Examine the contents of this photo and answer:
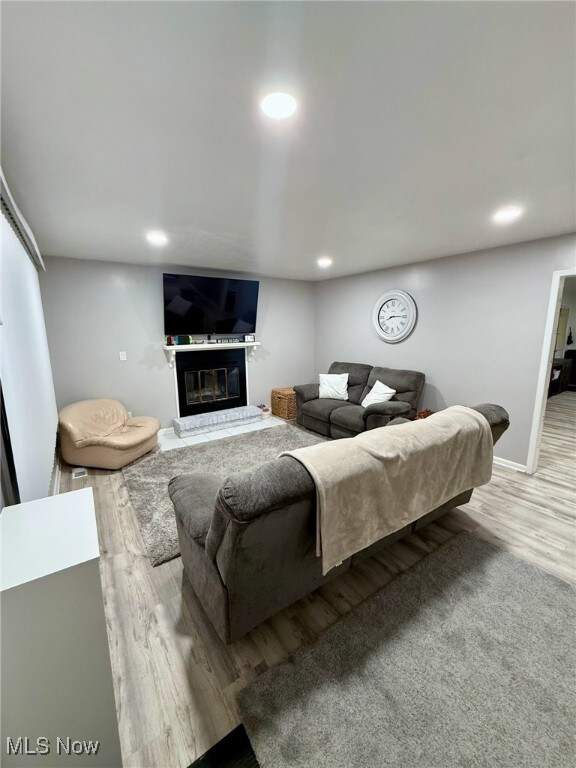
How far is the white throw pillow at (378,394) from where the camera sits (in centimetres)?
404

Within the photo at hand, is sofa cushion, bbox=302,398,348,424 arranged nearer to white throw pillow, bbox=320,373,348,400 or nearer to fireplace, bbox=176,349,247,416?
white throw pillow, bbox=320,373,348,400

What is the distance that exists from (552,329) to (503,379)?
0.66 metres

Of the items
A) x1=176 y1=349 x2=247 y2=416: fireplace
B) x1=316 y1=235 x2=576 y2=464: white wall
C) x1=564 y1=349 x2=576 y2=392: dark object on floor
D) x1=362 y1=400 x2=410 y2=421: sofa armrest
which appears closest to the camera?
x1=316 y1=235 x2=576 y2=464: white wall

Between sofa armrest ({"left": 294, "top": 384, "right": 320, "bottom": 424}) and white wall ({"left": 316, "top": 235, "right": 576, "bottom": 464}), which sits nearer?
white wall ({"left": 316, "top": 235, "right": 576, "bottom": 464})

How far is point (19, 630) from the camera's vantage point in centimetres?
82

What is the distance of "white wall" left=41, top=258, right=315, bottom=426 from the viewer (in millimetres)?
3590

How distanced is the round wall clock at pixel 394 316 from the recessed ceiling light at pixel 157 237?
3.09 metres

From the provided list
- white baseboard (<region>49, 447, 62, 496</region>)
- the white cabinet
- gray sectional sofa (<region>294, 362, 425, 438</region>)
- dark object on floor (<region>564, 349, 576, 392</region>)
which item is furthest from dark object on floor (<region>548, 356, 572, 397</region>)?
white baseboard (<region>49, 447, 62, 496</region>)

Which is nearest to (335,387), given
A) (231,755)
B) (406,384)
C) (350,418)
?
(350,418)

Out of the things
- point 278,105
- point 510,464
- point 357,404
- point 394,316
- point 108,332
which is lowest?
point 510,464

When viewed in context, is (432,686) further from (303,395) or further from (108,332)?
(108,332)

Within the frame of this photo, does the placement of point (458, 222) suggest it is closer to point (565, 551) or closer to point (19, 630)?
point (565, 551)

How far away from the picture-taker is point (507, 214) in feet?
7.50

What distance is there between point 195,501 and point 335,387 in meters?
3.32
